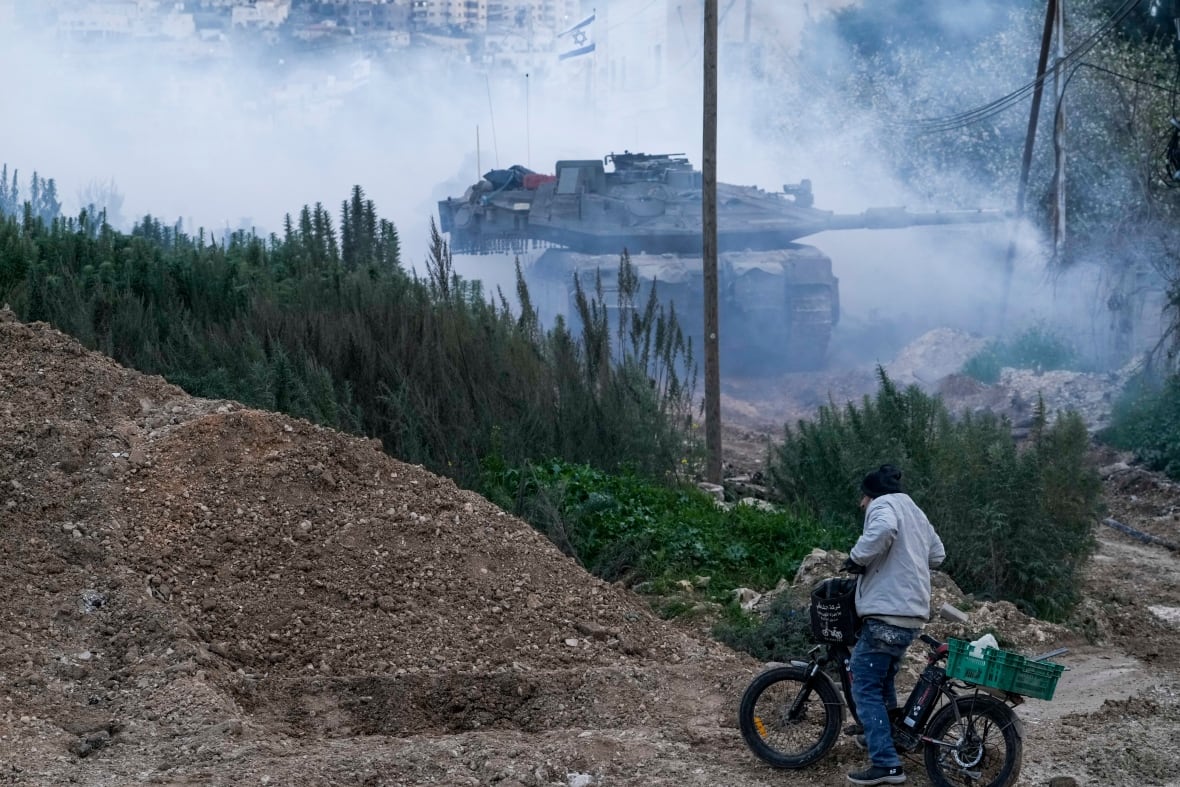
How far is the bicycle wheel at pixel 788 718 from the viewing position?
5.76m

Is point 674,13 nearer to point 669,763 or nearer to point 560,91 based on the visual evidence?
point 560,91

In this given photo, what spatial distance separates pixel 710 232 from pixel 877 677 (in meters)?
9.27

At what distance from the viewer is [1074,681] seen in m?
8.02

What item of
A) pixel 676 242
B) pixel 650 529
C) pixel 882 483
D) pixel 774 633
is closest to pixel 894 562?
pixel 882 483

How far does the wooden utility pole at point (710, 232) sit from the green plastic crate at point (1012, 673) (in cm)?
824

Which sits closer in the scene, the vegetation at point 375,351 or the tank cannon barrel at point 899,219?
the vegetation at point 375,351

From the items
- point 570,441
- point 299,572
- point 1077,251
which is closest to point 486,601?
point 299,572

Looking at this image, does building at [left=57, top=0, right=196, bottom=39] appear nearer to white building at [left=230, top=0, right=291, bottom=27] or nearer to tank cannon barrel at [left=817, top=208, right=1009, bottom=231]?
white building at [left=230, top=0, right=291, bottom=27]

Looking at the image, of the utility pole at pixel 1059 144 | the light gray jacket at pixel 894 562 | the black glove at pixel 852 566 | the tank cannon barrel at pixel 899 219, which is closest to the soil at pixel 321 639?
the light gray jacket at pixel 894 562

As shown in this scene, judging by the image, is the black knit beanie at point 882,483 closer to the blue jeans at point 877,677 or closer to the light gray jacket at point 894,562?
the light gray jacket at point 894,562

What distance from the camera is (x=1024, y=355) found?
83.0 ft

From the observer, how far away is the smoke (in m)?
34.9

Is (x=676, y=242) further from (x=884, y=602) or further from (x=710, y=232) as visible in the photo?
(x=884, y=602)

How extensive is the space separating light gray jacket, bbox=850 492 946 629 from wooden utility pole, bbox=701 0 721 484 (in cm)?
799
